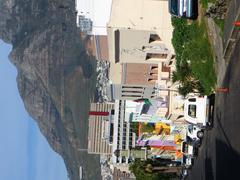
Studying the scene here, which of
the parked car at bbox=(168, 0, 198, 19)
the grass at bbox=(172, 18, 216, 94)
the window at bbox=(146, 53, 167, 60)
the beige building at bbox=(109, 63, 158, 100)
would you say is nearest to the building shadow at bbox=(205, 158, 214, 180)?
the grass at bbox=(172, 18, 216, 94)

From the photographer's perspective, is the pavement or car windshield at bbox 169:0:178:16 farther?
car windshield at bbox 169:0:178:16

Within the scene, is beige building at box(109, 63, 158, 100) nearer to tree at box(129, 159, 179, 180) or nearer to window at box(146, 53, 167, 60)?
window at box(146, 53, 167, 60)

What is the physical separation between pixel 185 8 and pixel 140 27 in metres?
9.55

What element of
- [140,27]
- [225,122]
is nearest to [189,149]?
[140,27]

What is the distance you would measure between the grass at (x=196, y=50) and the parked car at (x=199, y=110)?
37.8 inches

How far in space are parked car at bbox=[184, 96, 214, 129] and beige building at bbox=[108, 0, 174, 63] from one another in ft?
36.5

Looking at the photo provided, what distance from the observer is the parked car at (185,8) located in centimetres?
5242

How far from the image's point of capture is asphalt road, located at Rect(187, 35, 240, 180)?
36.0 m

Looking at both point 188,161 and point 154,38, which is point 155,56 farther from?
point 188,161

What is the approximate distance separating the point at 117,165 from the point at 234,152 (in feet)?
277

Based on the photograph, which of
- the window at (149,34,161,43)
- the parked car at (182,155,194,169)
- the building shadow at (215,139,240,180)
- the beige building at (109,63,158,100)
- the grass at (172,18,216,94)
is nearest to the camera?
the building shadow at (215,139,240,180)

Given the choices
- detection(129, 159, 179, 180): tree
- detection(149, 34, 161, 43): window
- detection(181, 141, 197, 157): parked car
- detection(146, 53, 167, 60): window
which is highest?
detection(149, 34, 161, 43): window

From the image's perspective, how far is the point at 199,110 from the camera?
2080 inches

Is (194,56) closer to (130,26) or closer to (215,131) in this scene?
(215,131)
